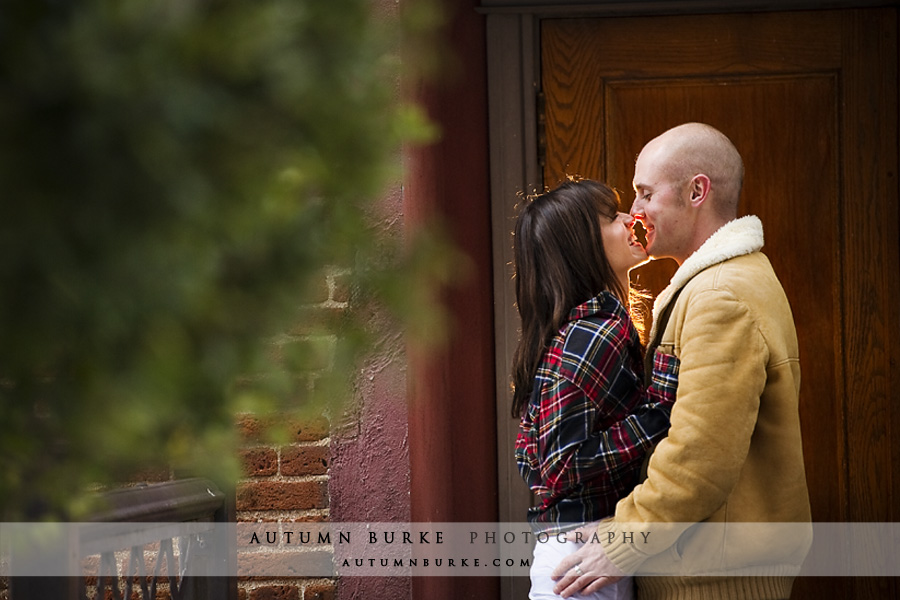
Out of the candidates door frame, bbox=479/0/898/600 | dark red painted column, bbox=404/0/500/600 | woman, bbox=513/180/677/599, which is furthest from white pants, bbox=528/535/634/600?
door frame, bbox=479/0/898/600

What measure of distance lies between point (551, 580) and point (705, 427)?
19.5 inches

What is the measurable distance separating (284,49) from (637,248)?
1.83 m

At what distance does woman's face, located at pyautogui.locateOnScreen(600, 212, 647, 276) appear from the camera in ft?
7.09

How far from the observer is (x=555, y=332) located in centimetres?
209

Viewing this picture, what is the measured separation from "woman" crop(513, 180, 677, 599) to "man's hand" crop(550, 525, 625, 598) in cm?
3

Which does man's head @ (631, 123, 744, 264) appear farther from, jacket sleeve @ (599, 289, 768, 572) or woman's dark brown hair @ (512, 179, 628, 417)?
jacket sleeve @ (599, 289, 768, 572)

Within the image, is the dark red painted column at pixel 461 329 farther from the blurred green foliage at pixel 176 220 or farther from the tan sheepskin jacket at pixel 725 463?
the blurred green foliage at pixel 176 220

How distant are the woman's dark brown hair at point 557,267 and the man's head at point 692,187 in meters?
0.12

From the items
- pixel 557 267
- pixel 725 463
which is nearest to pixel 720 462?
pixel 725 463

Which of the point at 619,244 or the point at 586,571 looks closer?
the point at 586,571

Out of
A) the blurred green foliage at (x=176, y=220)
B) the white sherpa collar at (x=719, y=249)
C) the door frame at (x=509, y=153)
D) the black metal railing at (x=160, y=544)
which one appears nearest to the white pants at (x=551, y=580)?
the white sherpa collar at (x=719, y=249)

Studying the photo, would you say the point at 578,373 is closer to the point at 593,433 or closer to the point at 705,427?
the point at 593,433

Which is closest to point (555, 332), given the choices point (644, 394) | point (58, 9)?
point (644, 394)

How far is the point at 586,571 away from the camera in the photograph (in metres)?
1.94
